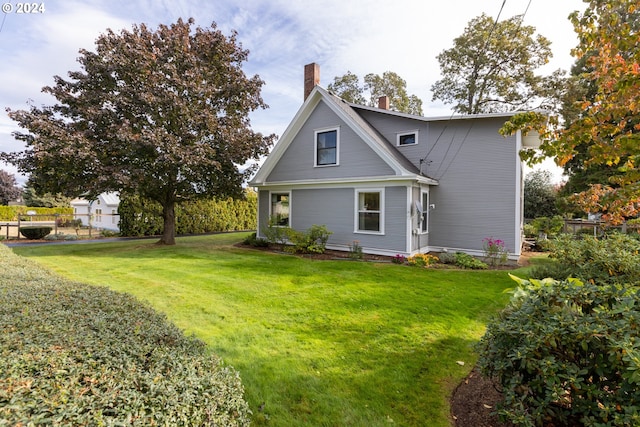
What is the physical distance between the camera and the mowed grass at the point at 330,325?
9.91 ft

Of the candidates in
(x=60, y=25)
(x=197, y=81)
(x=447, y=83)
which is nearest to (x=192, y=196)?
(x=197, y=81)

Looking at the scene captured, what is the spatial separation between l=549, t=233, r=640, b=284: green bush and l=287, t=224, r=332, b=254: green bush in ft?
23.6

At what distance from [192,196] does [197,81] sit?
505 centimetres

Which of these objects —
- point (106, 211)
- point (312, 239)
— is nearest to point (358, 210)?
point (312, 239)

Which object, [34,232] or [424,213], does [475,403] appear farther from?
[34,232]

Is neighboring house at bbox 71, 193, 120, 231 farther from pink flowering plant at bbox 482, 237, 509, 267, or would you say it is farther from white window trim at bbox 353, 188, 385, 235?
pink flowering plant at bbox 482, 237, 509, 267

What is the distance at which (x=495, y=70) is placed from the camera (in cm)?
2052

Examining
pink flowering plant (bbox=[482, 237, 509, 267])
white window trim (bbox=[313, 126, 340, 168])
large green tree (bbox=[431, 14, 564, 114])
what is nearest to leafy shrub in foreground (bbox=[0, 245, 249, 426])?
pink flowering plant (bbox=[482, 237, 509, 267])

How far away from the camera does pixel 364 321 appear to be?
505 cm

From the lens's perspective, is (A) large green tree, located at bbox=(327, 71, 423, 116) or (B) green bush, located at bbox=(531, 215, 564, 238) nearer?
(B) green bush, located at bbox=(531, 215, 564, 238)

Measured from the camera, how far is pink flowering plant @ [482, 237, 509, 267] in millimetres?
9984

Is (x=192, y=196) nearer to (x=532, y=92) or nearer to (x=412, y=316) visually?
(x=412, y=316)

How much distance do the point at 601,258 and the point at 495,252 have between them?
5.55m

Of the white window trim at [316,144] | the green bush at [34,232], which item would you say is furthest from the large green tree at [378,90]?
the green bush at [34,232]
